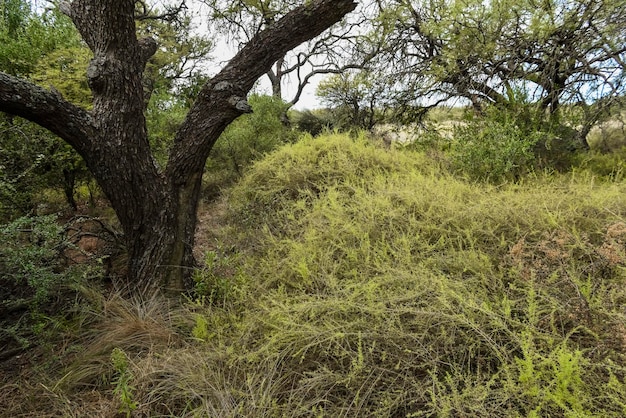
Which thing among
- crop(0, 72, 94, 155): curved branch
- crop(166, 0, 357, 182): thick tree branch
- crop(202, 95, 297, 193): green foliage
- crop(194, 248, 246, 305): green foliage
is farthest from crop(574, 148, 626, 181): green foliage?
crop(0, 72, 94, 155): curved branch

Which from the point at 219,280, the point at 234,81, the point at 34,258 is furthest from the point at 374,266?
the point at 34,258

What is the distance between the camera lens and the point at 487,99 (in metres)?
4.64

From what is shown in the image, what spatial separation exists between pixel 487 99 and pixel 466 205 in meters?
2.62

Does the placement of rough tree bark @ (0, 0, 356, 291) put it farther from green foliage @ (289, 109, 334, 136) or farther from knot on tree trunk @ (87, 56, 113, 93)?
green foliage @ (289, 109, 334, 136)

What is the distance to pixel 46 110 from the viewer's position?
2.36m

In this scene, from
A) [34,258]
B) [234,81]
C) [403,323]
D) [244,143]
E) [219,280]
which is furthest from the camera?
[244,143]

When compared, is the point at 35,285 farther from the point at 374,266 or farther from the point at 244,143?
the point at 244,143

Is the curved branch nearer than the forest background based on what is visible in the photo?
No

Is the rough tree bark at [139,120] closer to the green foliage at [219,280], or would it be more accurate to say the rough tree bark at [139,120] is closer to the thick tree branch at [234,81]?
the thick tree branch at [234,81]

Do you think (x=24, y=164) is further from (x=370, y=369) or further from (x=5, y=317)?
(x=370, y=369)

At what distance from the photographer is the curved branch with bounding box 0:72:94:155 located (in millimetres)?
2230

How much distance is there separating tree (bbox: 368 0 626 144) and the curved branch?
3.64 meters

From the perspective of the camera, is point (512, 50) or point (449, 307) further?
point (512, 50)

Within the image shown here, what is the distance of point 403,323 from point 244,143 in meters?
5.08
